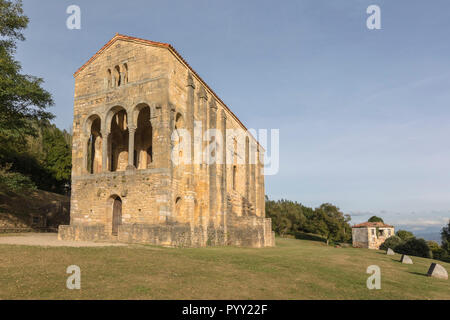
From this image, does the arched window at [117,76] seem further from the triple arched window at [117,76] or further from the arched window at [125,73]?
the arched window at [125,73]

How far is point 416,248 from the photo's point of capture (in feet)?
94.3

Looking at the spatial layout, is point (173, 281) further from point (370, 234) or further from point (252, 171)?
point (370, 234)

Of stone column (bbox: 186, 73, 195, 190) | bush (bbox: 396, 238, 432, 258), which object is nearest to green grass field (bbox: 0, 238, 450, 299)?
stone column (bbox: 186, 73, 195, 190)

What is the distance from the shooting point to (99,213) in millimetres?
17000

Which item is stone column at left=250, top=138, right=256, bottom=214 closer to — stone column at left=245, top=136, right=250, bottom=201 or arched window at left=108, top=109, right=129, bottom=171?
stone column at left=245, top=136, right=250, bottom=201

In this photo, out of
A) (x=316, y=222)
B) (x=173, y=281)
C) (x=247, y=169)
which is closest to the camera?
(x=173, y=281)

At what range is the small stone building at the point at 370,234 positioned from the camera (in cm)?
4647

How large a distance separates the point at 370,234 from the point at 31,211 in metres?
46.1

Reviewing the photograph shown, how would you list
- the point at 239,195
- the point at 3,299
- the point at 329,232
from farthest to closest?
the point at 329,232, the point at 239,195, the point at 3,299

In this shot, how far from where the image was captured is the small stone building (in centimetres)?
4647

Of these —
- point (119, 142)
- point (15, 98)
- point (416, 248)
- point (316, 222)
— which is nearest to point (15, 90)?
point (15, 98)

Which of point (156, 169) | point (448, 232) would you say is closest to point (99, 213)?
point (156, 169)
